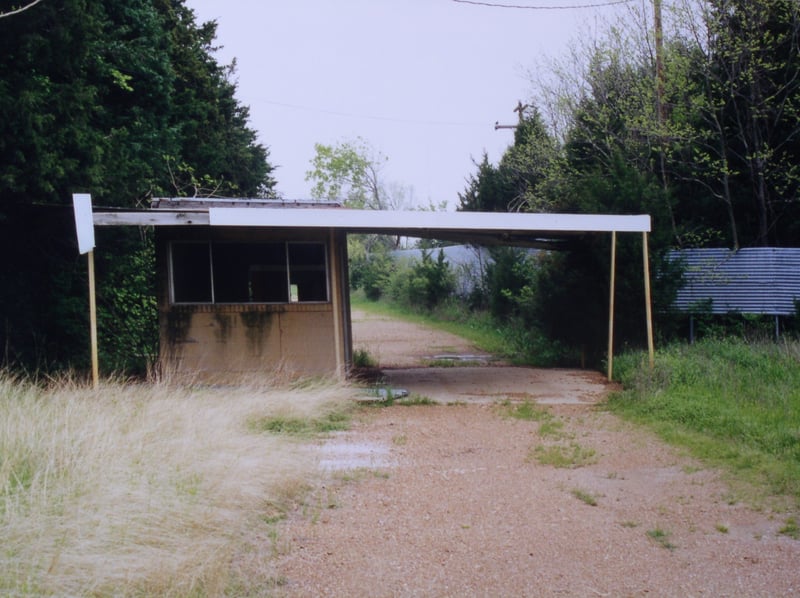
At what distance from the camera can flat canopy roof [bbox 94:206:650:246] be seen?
10047 millimetres

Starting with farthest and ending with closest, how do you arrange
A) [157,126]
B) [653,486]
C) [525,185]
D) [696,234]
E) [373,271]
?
1. [373,271]
2. [525,185]
3. [157,126]
4. [696,234]
5. [653,486]

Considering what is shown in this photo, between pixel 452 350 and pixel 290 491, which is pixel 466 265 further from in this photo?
pixel 290 491

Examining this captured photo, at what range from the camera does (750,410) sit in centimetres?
884

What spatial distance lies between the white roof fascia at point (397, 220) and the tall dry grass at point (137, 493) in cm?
268

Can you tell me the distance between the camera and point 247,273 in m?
11.8

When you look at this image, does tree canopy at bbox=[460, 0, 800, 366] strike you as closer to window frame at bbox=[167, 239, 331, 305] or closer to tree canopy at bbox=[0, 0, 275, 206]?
window frame at bbox=[167, 239, 331, 305]

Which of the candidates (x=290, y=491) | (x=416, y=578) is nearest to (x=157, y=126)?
(x=290, y=491)

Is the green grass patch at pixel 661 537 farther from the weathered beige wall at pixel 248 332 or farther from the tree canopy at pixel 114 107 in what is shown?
the tree canopy at pixel 114 107

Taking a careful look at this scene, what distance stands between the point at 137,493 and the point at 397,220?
635 cm

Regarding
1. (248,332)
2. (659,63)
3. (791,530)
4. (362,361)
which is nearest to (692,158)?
(659,63)

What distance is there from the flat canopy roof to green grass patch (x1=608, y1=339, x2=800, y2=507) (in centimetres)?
219

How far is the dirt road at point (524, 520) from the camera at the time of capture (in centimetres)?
467

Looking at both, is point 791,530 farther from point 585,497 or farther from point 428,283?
point 428,283

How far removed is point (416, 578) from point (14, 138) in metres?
8.88
